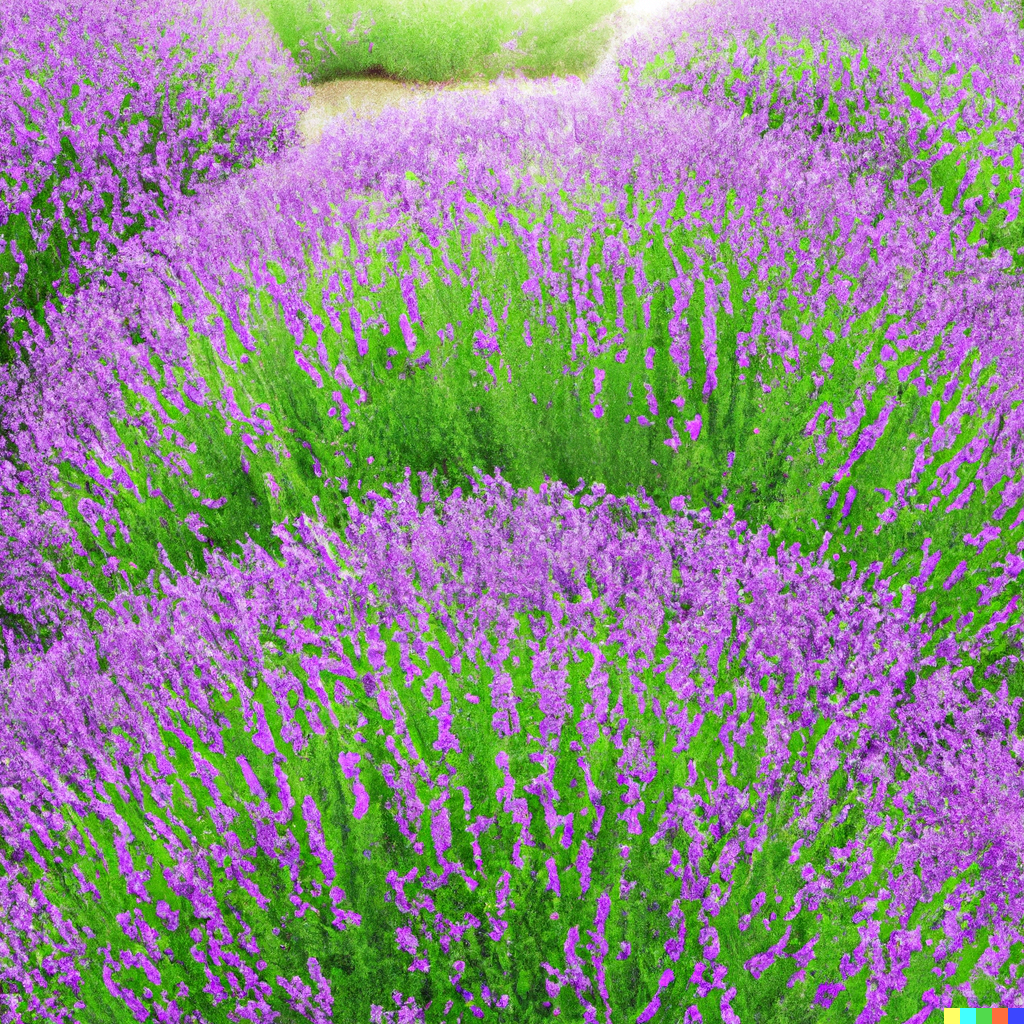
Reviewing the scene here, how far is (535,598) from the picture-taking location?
1.88m

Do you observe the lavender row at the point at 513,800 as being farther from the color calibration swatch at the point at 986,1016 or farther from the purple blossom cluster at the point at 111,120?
the purple blossom cluster at the point at 111,120

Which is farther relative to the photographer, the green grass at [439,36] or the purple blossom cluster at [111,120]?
the green grass at [439,36]

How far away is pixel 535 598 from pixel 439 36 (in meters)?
6.54

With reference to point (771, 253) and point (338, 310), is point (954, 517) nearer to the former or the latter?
point (771, 253)

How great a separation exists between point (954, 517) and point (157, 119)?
4.56m

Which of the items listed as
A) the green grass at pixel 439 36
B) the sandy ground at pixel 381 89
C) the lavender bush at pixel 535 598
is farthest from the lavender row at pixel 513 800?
the green grass at pixel 439 36

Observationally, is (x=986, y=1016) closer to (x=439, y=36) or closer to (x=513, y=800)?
(x=513, y=800)

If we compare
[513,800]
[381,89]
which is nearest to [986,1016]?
[513,800]

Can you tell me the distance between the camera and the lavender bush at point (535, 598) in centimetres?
140

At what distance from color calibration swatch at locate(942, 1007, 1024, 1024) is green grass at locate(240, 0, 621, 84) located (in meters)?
7.34

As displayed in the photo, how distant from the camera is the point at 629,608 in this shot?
182cm

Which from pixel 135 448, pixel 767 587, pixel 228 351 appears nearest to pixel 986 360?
pixel 767 587

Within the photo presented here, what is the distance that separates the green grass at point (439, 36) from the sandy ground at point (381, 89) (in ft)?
0.46

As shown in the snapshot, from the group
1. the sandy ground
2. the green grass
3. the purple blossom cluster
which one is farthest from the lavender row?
the green grass
